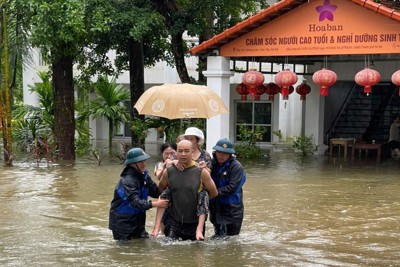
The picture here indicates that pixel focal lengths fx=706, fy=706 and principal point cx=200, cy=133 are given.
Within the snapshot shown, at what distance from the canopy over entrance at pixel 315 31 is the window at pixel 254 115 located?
12355 millimetres

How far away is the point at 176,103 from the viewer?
10.2m

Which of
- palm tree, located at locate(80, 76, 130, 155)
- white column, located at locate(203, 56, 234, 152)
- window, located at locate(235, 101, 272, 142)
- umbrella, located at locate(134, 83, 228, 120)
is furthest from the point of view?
window, located at locate(235, 101, 272, 142)

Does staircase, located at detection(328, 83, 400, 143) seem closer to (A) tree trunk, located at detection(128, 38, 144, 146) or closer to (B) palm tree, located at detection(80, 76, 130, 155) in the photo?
(B) palm tree, located at detection(80, 76, 130, 155)

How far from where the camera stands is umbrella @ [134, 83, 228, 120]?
1022cm

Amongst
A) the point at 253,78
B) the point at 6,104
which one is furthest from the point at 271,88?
the point at 6,104

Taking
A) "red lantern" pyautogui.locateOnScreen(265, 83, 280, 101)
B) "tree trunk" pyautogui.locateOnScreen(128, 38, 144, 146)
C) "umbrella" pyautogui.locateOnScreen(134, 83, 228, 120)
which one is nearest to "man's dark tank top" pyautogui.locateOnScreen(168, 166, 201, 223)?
"umbrella" pyautogui.locateOnScreen(134, 83, 228, 120)

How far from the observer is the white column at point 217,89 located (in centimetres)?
1689

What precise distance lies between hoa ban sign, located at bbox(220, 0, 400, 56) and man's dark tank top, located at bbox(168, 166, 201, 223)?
799 centimetres

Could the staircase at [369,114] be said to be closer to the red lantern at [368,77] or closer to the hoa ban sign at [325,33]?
the hoa ban sign at [325,33]

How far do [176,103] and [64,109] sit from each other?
1039cm

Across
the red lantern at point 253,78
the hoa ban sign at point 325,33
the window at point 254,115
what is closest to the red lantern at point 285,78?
the hoa ban sign at point 325,33

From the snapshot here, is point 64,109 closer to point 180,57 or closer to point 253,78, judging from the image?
point 180,57

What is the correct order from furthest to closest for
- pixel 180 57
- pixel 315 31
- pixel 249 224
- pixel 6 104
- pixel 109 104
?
pixel 109 104, pixel 180 57, pixel 6 104, pixel 315 31, pixel 249 224

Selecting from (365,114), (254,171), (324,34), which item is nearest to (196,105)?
(324,34)
